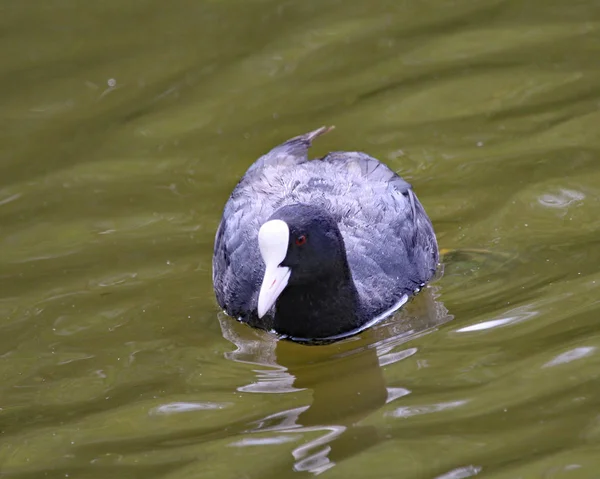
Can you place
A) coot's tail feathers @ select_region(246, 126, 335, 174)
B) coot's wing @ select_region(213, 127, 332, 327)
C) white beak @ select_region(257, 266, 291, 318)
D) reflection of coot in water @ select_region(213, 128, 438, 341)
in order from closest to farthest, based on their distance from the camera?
1. white beak @ select_region(257, 266, 291, 318)
2. reflection of coot in water @ select_region(213, 128, 438, 341)
3. coot's wing @ select_region(213, 127, 332, 327)
4. coot's tail feathers @ select_region(246, 126, 335, 174)

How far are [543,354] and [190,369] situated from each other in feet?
5.23

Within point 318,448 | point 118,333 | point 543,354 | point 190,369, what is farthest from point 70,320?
point 543,354

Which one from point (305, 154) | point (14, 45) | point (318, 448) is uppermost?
point (14, 45)

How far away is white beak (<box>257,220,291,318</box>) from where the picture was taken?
5000 mm

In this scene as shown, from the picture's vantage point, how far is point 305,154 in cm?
637

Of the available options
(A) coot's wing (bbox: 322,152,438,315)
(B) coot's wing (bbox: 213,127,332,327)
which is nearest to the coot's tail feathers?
(B) coot's wing (bbox: 213,127,332,327)

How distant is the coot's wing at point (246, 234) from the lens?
5.62 meters

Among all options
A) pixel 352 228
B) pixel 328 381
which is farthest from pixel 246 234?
pixel 328 381

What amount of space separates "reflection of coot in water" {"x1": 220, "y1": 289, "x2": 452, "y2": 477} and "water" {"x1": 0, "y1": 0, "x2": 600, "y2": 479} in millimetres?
12

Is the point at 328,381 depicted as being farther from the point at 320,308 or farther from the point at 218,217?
the point at 218,217

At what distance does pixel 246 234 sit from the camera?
5715 mm

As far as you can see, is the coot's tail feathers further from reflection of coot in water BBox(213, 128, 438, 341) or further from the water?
the water

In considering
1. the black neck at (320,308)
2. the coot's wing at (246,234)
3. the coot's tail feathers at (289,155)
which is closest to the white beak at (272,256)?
the black neck at (320,308)

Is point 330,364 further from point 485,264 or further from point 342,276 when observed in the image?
point 485,264
